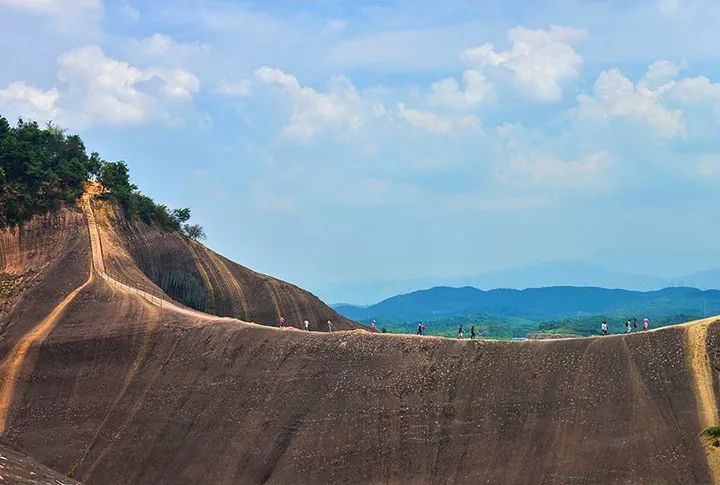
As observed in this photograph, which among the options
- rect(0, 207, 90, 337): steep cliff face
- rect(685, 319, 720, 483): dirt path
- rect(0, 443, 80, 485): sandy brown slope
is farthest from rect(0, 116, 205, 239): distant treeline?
rect(685, 319, 720, 483): dirt path

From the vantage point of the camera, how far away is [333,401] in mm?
51594

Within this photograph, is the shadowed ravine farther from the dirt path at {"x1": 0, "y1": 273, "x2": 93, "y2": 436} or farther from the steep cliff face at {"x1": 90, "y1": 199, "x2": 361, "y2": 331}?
the steep cliff face at {"x1": 90, "y1": 199, "x2": 361, "y2": 331}

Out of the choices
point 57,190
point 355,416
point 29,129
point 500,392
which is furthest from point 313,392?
point 29,129

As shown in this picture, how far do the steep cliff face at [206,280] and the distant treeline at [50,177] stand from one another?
2.39m

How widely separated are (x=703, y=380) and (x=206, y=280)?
161ft

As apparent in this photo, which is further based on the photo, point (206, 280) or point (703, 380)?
point (206, 280)

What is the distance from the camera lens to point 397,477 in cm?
4772

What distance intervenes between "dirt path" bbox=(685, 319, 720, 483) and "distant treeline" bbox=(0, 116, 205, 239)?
5169cm

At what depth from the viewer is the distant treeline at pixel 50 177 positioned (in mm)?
72750

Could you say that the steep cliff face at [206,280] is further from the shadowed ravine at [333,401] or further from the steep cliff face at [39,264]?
the shadowed ravine at [333,401]

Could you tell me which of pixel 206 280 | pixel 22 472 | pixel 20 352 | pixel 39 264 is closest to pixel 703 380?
pixel 22 472

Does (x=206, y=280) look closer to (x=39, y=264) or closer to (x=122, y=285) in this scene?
(x=122, y=285)

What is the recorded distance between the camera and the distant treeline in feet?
239

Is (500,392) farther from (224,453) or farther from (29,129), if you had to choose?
(29,129)
